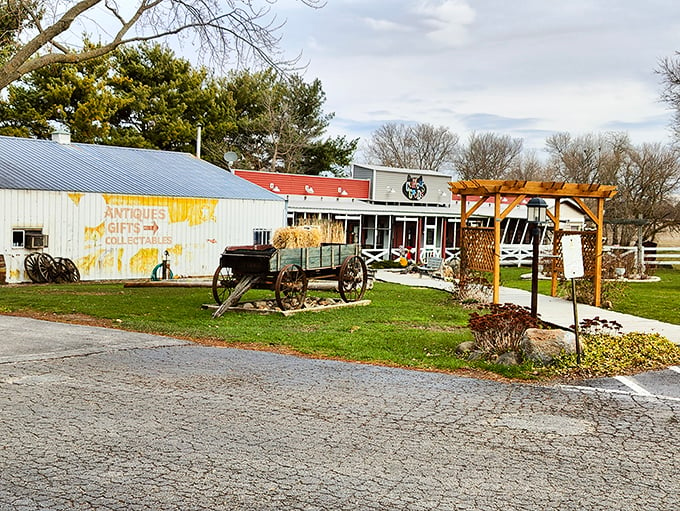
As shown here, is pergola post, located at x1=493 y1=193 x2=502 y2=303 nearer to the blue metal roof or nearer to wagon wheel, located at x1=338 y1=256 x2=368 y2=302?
wagon wheel, located at x1=338 y1=256 x2=368 y2=302

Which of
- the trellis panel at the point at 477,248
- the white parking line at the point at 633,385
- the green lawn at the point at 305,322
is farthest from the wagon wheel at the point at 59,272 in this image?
the white parking line at the point at 633,385

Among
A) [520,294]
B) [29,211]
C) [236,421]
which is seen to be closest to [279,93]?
[29,211]

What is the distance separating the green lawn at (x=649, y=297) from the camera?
14758 mm

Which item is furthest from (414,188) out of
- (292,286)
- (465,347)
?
(465,347)

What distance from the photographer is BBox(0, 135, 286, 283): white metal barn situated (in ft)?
67.4

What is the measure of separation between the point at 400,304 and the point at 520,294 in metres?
4.08

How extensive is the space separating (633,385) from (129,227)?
17.7m

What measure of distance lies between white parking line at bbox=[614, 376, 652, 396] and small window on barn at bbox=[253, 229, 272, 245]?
1861 centimetres

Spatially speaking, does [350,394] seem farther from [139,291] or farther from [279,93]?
[279,93]

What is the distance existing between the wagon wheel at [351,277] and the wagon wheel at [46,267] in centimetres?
921

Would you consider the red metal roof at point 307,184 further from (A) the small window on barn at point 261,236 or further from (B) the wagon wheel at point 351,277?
(B) the wagon wheel at point 351,277

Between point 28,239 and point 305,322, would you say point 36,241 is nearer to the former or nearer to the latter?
point 28,239

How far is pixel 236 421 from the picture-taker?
20.5ft

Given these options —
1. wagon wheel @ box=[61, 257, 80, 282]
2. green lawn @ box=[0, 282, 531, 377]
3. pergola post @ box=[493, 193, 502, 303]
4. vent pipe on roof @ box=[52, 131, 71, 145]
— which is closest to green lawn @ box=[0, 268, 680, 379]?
green lawn @ box=[0, 282, 531, 377]
